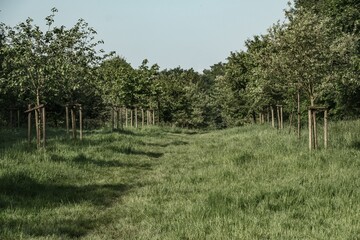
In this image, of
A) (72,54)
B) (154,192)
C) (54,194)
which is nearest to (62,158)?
(54,194)

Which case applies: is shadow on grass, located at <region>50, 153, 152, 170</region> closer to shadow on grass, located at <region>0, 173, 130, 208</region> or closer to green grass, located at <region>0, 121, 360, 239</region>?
green grass, located at <region>0, 121, 360, 239</region>

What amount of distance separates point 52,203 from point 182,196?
2913 millimetres

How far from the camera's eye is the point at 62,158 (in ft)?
44.3

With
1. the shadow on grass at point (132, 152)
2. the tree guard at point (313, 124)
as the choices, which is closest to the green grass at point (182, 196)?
the tree guard at point (313, 124)

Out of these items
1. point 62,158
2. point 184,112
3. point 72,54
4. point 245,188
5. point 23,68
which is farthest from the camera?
point 184,112

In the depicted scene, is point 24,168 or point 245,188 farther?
point 24,168

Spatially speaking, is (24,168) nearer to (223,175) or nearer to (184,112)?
(223,175)

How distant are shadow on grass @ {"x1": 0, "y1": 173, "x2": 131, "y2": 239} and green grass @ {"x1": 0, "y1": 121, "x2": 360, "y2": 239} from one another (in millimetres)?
20

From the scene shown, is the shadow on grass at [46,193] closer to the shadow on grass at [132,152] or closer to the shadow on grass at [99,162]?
the shadow on grass at [99,162]

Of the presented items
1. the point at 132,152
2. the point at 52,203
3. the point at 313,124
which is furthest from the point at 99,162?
the point at 313,124

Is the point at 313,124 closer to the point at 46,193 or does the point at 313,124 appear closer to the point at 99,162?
the point at 99,162

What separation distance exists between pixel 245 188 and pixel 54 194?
4.58 meters

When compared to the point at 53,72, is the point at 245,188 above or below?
below

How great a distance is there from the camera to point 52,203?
866 centimetres
